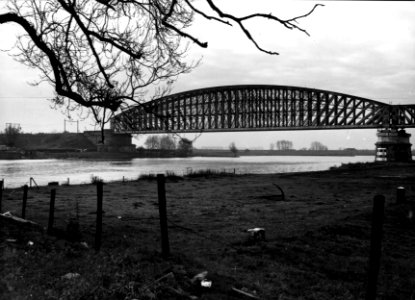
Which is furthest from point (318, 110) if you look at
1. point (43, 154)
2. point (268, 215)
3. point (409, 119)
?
point (268, 215)

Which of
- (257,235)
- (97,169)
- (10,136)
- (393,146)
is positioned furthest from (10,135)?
(257,235)

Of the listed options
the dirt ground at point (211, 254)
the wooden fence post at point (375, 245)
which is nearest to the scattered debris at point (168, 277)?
the dirt ground at point (211, 254)

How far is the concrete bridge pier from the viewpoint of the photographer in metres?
79.0

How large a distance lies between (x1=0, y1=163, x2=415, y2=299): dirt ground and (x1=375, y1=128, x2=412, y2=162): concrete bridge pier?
67.7 m

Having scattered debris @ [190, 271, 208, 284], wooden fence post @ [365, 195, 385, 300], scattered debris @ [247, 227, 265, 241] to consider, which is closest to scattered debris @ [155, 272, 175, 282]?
scattered debris @ [190, 271, 208, 284]

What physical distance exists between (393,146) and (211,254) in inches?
3205

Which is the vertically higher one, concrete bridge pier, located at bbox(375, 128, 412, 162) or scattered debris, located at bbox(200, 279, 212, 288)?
concrete bridge pier, located at bbox(375, 128, 412, 162)

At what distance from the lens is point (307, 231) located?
39.0 feet

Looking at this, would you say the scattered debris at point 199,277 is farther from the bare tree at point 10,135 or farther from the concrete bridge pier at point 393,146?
the bare tree at point 10,135

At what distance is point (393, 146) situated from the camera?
8144 centimetres

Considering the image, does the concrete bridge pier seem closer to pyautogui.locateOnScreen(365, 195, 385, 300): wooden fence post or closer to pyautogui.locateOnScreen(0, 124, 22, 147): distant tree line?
pyautogui.locateOnScreen(365, 195, 385, 300): wooden fence post

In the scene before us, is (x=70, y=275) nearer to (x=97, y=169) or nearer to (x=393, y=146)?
(x=97, y=169)

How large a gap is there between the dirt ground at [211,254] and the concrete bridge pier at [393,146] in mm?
67679

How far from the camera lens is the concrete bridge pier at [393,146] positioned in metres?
79.0
